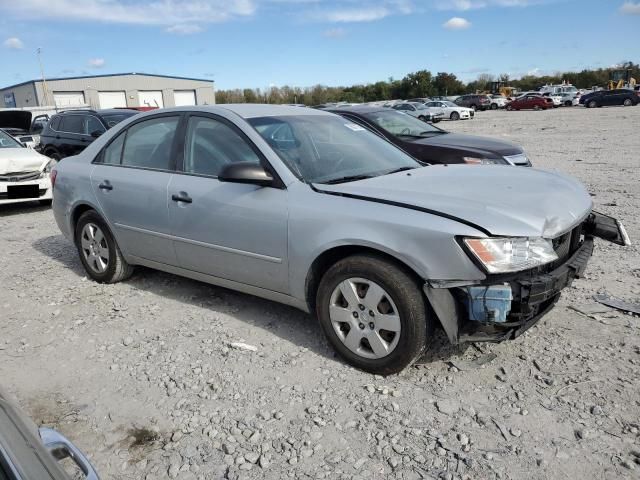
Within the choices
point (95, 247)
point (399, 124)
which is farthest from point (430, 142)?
point (95, 247)

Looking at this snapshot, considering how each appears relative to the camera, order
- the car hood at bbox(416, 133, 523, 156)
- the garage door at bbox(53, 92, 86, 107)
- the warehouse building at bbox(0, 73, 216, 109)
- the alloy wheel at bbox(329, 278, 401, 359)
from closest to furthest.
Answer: the alloy wheel at bbox(329, 278, 401, 359), the car hood at bbox(416, 133, 523, 156), the garage door at bbox(53, 92, 86, 107), the warehouse building at bbox(0, 73, 216, 109)

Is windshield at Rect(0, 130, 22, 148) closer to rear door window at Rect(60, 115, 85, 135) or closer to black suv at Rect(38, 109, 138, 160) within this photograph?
black suv at Rect(38, 109, 138, 160)

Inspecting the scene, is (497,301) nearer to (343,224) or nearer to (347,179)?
(343,224)

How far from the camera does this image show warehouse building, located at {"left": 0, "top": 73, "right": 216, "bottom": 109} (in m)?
52.6

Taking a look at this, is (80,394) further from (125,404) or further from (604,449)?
(604,449)

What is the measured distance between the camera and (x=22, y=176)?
8.84 metres

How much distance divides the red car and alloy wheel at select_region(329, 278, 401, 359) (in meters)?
46.3

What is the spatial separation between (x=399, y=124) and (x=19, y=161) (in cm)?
631

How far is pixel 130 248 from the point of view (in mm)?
4766

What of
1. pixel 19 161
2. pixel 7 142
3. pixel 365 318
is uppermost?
pixel 7 142

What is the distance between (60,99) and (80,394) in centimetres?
5682

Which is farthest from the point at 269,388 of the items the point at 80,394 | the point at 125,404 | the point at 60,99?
the point at 60,99

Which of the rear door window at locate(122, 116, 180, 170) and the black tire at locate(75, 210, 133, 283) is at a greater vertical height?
the rear door window at locate(122, 116, 180, 170)

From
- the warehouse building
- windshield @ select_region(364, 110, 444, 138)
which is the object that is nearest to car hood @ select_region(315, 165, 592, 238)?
windshield @ select_region(364, 110, 444, 138)
